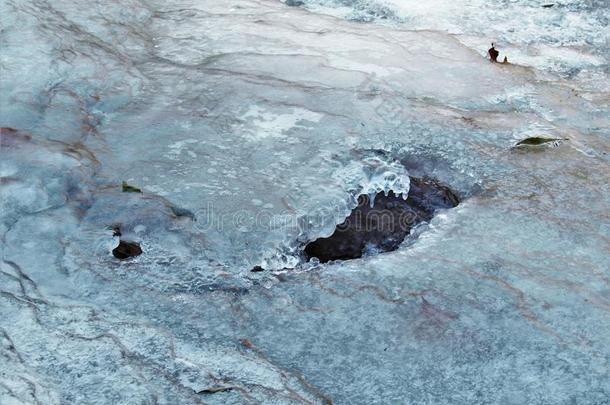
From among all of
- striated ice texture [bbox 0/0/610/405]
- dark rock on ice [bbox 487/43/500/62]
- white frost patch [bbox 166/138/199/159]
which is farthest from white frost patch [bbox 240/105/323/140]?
dark rock on ice [bbox 487/43/500/62]

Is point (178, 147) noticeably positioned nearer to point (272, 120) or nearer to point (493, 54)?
point (272, 120)

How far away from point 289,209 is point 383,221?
12.6 inches

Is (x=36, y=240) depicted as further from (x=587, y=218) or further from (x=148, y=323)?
(x=587, y=218)

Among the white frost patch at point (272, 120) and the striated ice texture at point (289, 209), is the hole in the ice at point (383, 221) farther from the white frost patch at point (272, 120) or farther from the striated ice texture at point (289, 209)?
the white frost patch at point (272, 120)

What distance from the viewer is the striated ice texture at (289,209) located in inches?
76.3

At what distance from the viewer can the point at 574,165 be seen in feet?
8.63

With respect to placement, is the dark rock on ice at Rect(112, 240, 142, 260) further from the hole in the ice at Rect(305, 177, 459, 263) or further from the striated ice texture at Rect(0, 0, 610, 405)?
the hole in the ice at Rect(305, 177, 459, 263)

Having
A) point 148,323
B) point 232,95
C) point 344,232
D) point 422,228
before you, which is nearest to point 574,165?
point 422,228

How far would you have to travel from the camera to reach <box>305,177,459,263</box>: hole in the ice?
2418mm

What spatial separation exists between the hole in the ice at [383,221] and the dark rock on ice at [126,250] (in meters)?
0.51

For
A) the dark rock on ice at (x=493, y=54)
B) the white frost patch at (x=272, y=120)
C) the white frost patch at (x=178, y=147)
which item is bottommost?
the white frost patch at (x=178, y=147)

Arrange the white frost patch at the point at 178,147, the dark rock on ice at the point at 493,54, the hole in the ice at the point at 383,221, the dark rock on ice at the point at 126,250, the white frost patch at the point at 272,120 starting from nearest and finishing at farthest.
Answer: the dark rock on ice at the point at 126,250 → the hole in the ice at the point at 383,221 → the white frost patch at the point at 178,147 → the white frost patch at the point at 272,120 → the dark rock on ice at the point at 493,54

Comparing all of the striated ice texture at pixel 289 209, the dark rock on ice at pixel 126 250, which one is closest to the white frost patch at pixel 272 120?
the striated ice texture at pixel 289 209

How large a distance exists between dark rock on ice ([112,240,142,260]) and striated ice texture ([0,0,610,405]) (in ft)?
0.13
